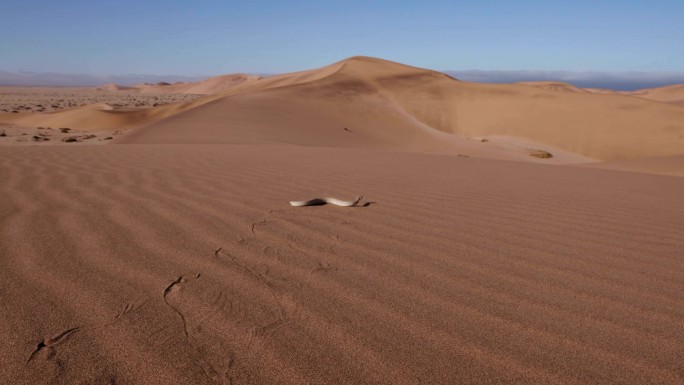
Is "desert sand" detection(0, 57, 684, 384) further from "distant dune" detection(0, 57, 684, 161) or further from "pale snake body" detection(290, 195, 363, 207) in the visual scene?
"distant dune" detection(0, 57, 684, 161)

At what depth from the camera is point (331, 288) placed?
2227 millimetres

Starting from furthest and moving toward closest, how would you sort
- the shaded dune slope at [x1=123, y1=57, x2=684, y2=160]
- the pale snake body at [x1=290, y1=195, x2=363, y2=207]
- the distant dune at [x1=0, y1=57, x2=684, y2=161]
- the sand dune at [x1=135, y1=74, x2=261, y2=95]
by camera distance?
the sand dune at [x1=135, y1=74, x2=261, y2=95] → the shaded dune slope at [x1=123, y1=57, x2=684, y2=160] → the distant dune at [x1=0, y1=57, x2=684, y2=161] → the pale snake body at [x1=290, y1=195, x2=363, y2=207]

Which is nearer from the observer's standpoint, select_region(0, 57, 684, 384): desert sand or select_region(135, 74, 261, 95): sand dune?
select_region(0, 57, 684, 384): desert sand

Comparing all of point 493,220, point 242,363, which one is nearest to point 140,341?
point 242,363

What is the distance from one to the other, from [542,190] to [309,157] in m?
3.86

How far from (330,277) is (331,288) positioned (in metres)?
0.13

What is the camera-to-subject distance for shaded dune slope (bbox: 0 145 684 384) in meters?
1.62

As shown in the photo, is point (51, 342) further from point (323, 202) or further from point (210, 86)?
point (210, 86)

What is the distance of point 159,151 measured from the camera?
7.78 m

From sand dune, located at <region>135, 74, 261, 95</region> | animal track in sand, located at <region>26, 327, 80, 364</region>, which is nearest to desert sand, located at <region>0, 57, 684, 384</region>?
animal track in sand, located at <region>26, 327, 80, 364</region>

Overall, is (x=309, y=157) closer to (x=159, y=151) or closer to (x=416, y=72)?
(x=159, y=151)

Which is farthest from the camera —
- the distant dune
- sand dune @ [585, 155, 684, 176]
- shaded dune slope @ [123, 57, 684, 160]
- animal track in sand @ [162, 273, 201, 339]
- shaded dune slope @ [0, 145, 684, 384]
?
shaded dune slope @ [123, 57, 684, 160]

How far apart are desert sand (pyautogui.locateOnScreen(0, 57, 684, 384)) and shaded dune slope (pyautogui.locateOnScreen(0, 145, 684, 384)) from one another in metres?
0.01

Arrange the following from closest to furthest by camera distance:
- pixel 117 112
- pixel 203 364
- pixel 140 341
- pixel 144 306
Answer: pixel 203 364
pixel 140 341
pixel 144 306
pixel 117 112
